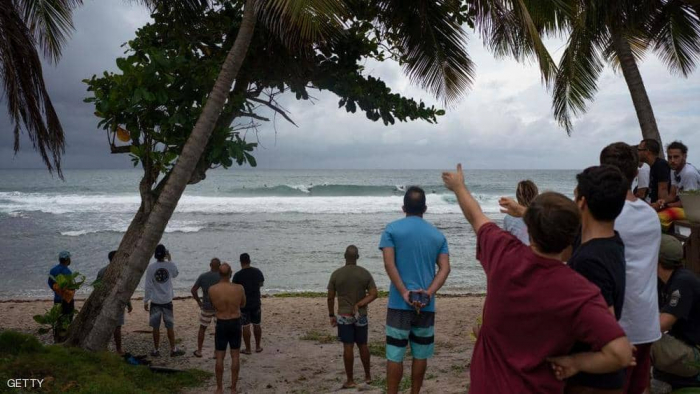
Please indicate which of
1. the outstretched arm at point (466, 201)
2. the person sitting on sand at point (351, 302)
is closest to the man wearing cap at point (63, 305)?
the person sitting on sand at point (351, 302)

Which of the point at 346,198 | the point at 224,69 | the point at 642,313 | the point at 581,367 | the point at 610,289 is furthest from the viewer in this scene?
the point at 346,198

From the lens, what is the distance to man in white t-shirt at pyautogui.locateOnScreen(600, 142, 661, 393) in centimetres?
293

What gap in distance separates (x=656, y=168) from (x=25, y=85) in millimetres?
6862

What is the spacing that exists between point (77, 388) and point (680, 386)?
503 cm

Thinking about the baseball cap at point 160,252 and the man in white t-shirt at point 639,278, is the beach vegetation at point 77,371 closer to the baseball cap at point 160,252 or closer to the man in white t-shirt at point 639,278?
the baseball cap at point 160,252

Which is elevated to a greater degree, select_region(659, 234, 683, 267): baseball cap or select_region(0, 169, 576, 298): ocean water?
select_region(659, 234, 683, 267): baseball cap

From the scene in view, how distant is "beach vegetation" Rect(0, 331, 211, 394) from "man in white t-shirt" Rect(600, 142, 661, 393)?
15.6ft

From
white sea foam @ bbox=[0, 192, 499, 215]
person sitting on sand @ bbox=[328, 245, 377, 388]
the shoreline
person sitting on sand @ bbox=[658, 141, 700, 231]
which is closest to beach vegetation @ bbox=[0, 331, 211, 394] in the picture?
person sitting on sand @ bbox=[328, 245, 377, 388]

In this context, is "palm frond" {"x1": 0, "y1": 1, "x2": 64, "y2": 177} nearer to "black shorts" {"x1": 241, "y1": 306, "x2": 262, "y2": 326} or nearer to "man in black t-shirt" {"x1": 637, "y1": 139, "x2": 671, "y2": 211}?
"black shorts" {"x1": 241, "y1": 306, "x2": 262, "y2": 326}

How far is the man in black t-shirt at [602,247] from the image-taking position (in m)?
2.58

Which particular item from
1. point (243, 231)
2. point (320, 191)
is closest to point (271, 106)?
point (243, 231)

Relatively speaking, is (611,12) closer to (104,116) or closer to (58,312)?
(104,116)

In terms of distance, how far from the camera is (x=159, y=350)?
9.52 m

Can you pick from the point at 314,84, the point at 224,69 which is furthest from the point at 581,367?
the point at 314,84
